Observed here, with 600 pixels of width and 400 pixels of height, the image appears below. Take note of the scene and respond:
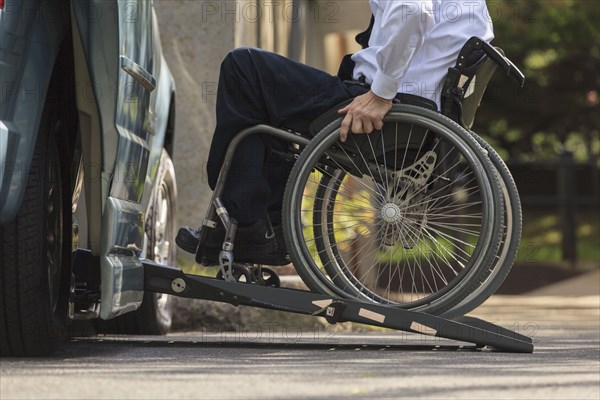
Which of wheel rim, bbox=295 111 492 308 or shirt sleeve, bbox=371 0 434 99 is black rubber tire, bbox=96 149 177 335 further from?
shirt sleeve, bbox=371 0 434 99

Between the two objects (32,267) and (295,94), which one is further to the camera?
(295,94)

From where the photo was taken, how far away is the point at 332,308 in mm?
4453

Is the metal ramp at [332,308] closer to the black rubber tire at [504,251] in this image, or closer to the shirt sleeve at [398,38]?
the black rubber tire at [504,251]

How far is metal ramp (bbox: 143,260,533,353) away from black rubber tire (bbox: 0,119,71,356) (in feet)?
1.67

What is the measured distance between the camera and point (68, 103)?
4344 millimetres

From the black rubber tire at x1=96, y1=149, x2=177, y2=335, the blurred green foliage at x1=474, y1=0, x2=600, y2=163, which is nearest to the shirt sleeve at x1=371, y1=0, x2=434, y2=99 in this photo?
the black rubber tire at x1=96, y1=149, x2=177, y2=335

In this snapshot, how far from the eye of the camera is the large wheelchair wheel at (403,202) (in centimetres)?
439

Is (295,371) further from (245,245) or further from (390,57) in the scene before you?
(390,57)

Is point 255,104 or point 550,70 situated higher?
point 550,70

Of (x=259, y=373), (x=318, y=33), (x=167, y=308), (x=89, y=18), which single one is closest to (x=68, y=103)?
(x=89, y=18)

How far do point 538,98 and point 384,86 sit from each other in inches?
693

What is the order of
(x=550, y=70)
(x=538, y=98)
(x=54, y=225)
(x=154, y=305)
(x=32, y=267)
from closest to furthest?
(x=32, y=267) < (x=54, y=225) < (x=154, y=305) < (x=538, y=98) < (x=550, y=70)

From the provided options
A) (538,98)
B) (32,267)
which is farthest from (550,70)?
(32,267)

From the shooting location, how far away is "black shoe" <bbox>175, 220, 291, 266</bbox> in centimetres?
459
